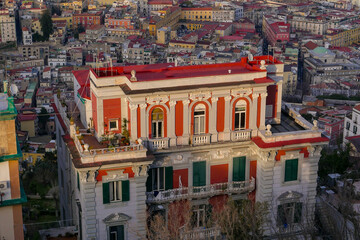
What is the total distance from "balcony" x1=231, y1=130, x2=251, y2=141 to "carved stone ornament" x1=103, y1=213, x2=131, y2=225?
6.56 metres

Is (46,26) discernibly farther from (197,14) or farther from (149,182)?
(149,182)

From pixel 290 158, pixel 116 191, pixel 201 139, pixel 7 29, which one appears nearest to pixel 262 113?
pixel 290 158

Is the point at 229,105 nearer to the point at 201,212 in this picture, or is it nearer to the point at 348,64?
the point at 201,212

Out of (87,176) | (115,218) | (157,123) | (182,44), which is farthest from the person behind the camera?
(182,44)

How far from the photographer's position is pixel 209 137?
32281 millimetres

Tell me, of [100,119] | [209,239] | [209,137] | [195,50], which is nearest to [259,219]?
[209,239]

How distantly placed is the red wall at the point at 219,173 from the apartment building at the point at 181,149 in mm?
50

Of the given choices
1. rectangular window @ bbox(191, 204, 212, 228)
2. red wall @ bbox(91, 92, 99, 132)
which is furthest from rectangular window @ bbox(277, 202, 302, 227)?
red wall @ bbox(91, 92, 99, 132)

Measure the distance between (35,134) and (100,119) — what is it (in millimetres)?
76738

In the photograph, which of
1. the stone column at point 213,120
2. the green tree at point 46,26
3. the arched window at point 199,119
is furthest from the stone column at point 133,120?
the green tree at point 46,26

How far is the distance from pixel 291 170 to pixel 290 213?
228cm

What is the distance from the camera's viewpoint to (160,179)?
105 ft

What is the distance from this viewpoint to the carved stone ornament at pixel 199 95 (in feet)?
104

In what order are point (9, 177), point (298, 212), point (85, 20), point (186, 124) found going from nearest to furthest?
point (9, 177), point (186, 124), point (298, 212), point (85, 20)
